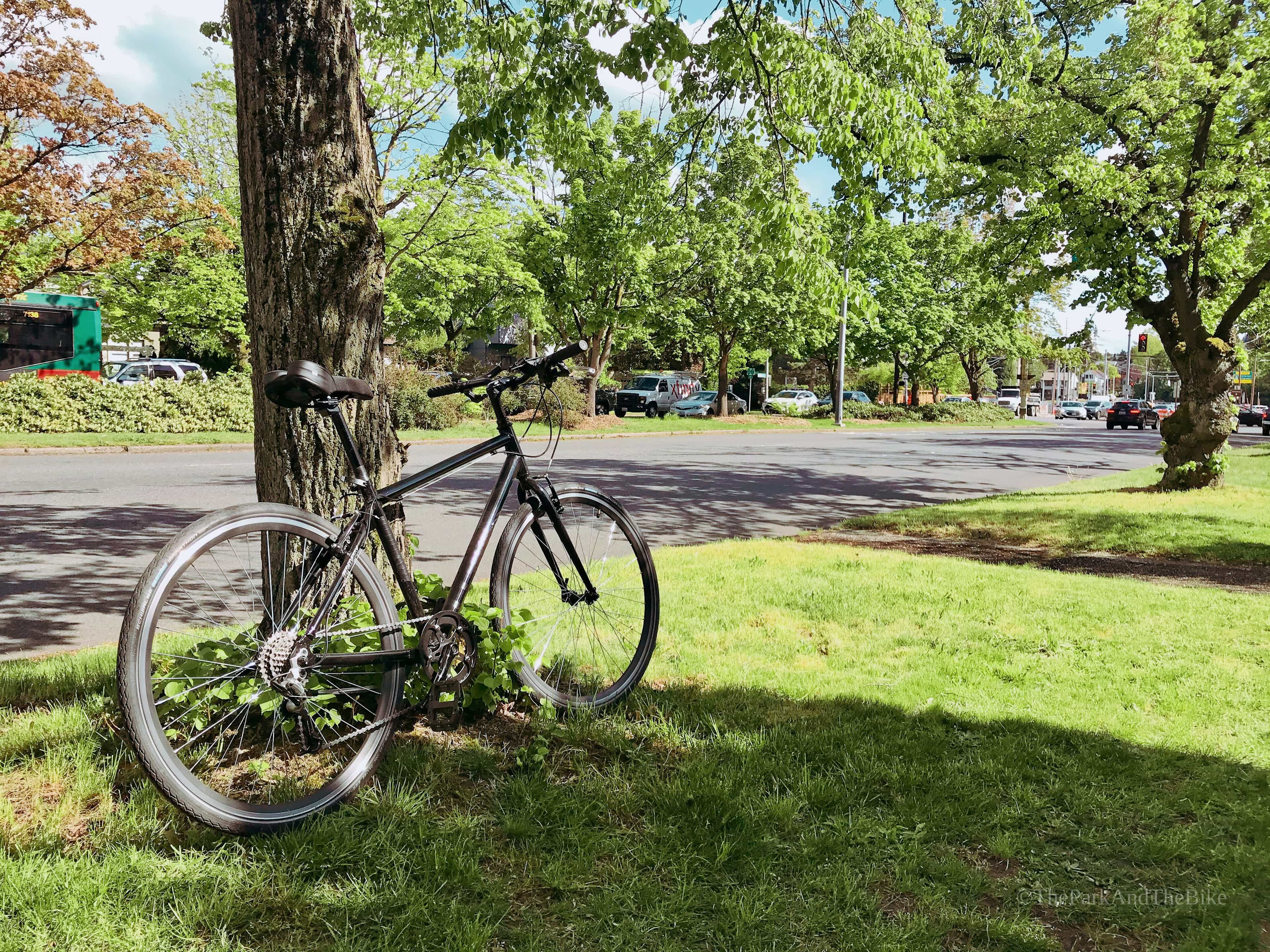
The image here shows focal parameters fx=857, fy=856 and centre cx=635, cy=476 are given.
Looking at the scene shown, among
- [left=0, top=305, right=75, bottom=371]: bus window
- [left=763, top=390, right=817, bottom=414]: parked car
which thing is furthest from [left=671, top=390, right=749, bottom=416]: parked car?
[left=0, top=305, right=75, bottom=371]: bus window


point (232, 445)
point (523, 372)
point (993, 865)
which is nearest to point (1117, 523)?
point (993, 865)

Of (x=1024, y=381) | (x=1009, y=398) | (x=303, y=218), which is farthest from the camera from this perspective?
(x=1024, y=381)

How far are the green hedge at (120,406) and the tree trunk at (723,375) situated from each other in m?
23.5

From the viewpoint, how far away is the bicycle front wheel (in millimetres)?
3557

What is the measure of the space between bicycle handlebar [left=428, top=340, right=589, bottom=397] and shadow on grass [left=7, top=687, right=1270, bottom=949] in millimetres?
1340

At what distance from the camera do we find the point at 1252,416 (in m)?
53.4

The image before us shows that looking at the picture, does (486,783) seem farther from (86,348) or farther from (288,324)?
(86,348)

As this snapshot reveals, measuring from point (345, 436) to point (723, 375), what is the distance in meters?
38.7

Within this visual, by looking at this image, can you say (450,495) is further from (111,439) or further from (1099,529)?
(111,439)

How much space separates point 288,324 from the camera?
127 inches

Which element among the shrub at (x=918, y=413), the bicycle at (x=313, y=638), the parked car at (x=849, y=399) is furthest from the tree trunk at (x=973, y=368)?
the bicycle at (x=313, y=638)

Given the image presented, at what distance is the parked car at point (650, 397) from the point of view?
42.2 m

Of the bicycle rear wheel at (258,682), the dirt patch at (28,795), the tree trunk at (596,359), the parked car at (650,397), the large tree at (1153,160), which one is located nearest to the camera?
the bicycle rear wheel at (258,682)

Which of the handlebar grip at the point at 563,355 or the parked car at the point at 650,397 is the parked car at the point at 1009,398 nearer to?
the parked car at the point at 650,397
